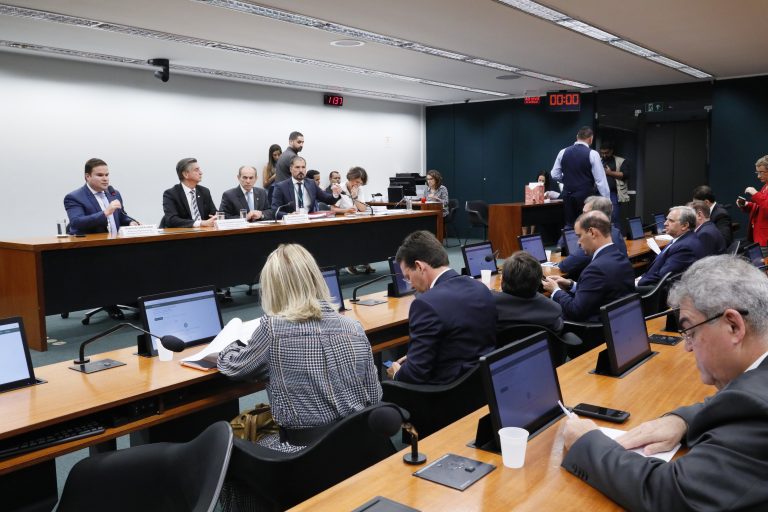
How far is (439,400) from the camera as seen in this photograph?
2.66m

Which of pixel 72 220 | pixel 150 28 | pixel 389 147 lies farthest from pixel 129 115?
pixel 389 147

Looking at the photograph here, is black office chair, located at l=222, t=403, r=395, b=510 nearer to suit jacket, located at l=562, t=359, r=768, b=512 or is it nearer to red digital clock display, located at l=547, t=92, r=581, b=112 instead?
suit jacket, located at l=562, t=359, r=768, b=512

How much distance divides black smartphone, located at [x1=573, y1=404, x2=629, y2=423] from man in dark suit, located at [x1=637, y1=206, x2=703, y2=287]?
2982mm

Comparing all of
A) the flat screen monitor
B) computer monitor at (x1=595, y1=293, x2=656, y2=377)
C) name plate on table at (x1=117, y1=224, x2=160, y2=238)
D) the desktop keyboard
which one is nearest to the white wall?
name plate on table at (x1=117, y1=224, x2=160, y2=238)

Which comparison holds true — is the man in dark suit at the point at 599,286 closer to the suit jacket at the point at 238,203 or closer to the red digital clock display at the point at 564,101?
the suit jacket at the point at 238,203

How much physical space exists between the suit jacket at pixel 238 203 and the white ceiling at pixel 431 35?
5.72ft

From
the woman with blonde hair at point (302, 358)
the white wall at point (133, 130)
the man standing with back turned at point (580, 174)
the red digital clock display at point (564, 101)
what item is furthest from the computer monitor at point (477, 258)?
the red digital clock display at point (564, 101)

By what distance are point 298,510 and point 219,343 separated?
4.63ft

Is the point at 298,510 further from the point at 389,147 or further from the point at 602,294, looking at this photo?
the point at 389,147

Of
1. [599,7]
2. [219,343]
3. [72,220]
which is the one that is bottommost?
[219,343]

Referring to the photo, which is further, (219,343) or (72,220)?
(72,220)

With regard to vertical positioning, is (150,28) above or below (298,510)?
above

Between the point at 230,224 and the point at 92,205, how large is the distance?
1.37m

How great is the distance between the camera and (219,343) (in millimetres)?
2824
